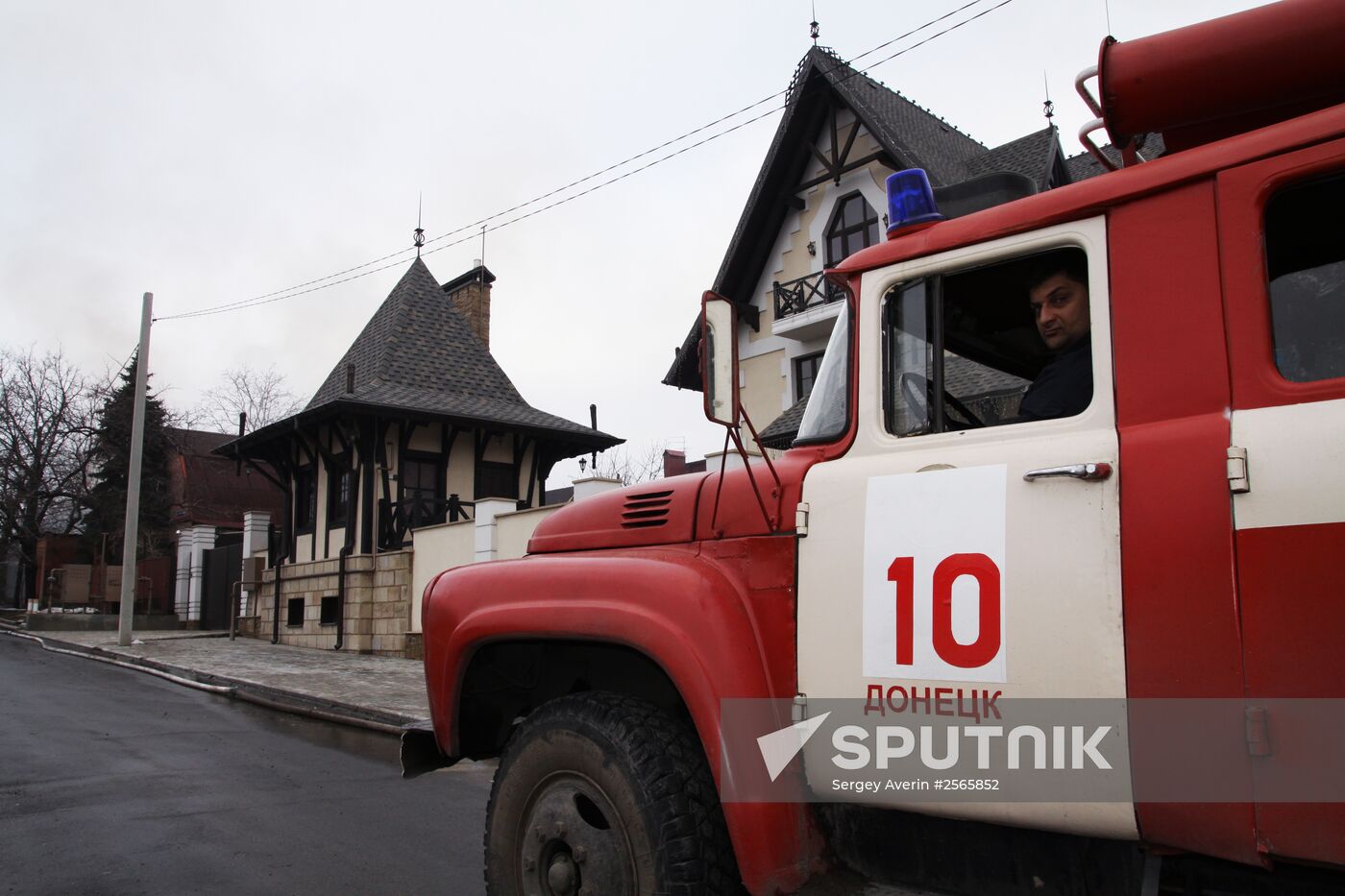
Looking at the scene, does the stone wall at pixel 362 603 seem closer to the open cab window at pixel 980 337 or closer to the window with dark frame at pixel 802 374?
the window with dark frame at pixel 802 374

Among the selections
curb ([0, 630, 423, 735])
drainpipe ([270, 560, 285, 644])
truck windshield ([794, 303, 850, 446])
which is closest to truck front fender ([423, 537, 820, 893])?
truck windshield ([794, 303, 850, 446])

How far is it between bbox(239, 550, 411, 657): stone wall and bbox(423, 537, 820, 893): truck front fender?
1495cm

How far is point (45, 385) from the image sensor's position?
126ft

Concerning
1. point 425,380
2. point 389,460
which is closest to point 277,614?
point 389,460

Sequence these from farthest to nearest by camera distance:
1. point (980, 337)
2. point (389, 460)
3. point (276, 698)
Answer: point (389, 460)
point (276, 698)
point (980, 337)

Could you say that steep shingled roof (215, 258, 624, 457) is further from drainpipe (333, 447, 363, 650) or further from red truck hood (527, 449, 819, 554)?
red truck hood (527, 449, 819, 554)

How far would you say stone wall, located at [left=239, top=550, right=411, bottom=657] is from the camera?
58.1 ft

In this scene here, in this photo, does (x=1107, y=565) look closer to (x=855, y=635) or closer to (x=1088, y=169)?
(x=855, y=635)

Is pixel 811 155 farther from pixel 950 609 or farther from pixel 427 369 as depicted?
pixel 950 609

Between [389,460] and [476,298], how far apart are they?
7.43 metres

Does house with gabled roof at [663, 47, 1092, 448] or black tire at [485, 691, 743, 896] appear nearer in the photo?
black tire at [485, 691, 743, 896]

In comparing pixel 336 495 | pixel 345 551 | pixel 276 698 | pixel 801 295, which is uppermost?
pixel 801 295

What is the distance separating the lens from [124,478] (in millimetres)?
36656

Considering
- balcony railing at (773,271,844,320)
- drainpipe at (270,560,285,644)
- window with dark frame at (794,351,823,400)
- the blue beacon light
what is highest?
balcony railing at (773,271,844,320)
